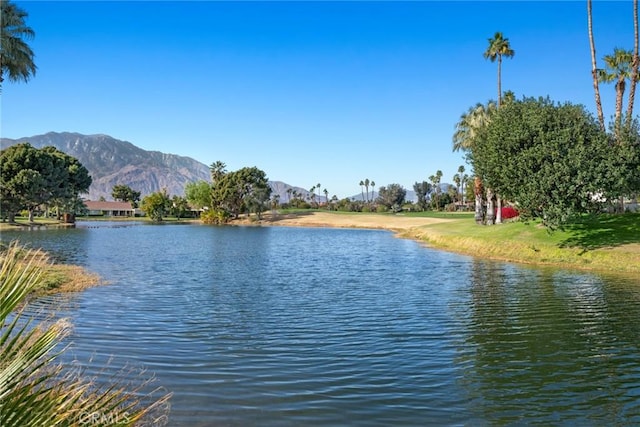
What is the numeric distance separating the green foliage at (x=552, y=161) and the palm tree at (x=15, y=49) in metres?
36.0

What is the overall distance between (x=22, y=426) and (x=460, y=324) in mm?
15477

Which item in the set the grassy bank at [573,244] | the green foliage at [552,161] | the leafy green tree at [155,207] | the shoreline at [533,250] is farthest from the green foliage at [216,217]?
the green foliage at [552,161]

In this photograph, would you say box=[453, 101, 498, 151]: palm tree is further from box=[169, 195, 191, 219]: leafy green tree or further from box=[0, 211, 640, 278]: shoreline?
box=[169, 195, 191, 219]: leafy green tree

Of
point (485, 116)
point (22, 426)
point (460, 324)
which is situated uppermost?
point (485, 116)

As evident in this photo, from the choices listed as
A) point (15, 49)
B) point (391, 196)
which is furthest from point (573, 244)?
point (391, 196)

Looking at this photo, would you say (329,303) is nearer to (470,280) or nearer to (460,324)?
(460,324)

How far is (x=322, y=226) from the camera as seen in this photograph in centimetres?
12375

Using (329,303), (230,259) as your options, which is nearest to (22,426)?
(329,303)

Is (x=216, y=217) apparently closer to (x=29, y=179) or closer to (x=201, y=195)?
(x=201, y=195)

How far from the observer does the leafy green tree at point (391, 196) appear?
188250mm

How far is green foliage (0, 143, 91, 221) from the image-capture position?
87.0 m

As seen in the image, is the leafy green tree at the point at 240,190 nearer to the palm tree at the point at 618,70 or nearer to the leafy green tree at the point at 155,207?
the leafy green tree at the point at 155,207

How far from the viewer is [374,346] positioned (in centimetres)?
1468

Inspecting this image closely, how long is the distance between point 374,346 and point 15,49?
3309 cm
